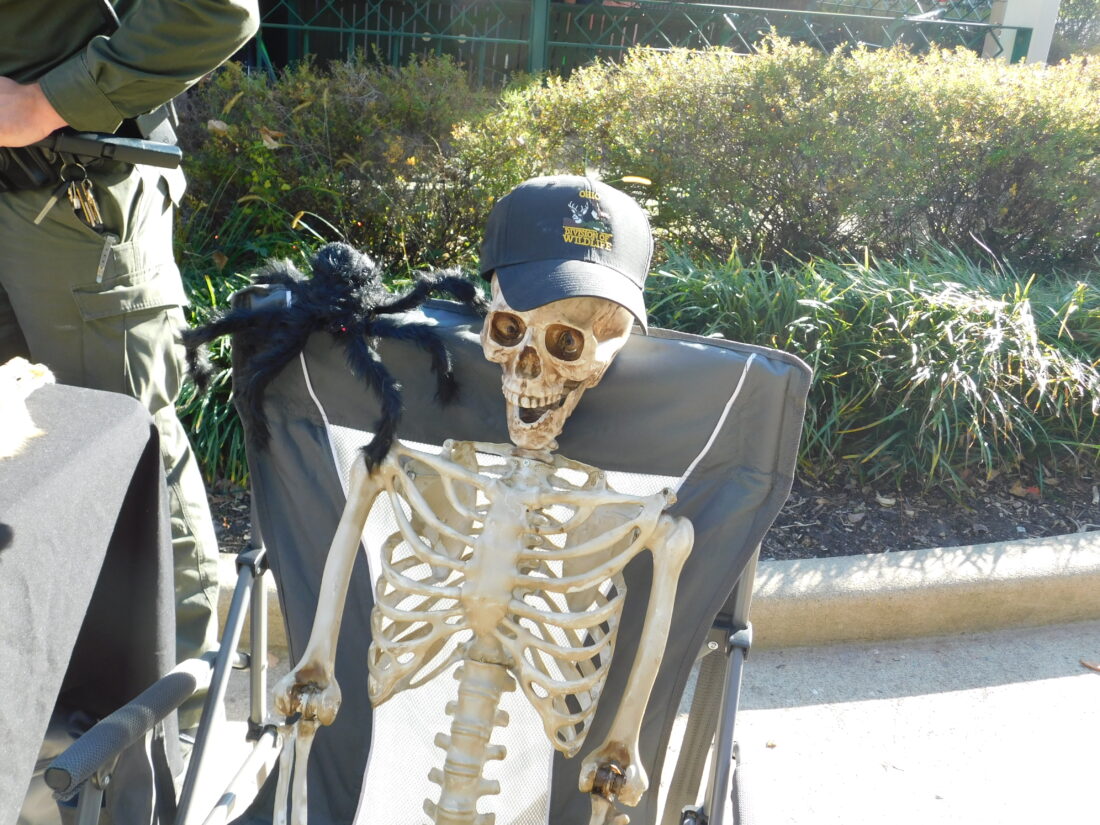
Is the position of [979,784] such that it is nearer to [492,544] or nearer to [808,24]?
[492,544]

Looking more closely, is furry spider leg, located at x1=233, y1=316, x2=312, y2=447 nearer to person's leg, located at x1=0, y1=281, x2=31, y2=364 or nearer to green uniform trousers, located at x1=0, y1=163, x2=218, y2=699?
green uniform trousers, located at x1=0, y1=163, x2=218, y2=699

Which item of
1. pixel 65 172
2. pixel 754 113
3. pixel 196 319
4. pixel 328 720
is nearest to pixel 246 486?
pixel 196 319

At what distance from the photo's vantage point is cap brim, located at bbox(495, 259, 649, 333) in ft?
5.66

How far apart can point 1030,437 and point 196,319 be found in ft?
10.4

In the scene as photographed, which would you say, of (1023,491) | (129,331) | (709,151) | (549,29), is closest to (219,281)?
(129,331)

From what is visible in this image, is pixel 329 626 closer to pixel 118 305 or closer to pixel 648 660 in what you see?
pixel 648 660

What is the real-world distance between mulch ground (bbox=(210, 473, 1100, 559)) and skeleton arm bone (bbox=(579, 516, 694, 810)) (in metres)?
1.96

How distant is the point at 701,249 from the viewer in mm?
4898

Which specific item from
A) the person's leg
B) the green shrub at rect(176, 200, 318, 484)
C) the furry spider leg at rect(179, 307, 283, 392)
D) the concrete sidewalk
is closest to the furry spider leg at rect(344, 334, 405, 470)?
the furry spider leg at rect(179, 307, 283, 392)

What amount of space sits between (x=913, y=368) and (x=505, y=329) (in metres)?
2.44


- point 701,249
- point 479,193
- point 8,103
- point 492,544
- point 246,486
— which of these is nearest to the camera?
point 492,544

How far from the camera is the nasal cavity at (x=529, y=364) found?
1.81 m

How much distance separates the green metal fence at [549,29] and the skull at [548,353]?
6213 millimetres

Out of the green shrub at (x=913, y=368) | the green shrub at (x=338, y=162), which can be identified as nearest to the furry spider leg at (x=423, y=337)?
the green shrub at (x=913, y=368)
